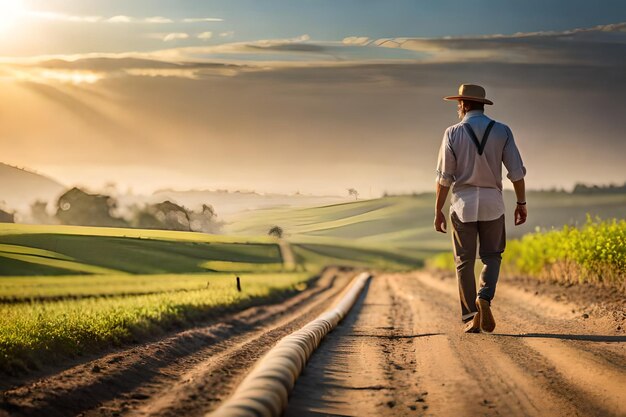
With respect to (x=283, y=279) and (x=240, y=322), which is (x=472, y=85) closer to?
(x=240, y=322)

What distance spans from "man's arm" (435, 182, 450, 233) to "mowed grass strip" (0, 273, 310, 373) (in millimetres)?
3991

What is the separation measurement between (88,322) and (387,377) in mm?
4669

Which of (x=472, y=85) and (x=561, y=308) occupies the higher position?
(x=472, y=85)

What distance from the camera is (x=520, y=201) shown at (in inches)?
349

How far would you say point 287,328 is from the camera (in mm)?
11477

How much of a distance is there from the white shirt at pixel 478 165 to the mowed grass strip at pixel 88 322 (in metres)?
4.29

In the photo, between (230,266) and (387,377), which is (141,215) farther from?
(387,377)

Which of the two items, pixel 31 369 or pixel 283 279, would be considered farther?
pixel 283 279

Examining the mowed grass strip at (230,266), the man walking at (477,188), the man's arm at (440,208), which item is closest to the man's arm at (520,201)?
the man walking at (477,188)

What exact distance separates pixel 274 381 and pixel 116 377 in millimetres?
2174

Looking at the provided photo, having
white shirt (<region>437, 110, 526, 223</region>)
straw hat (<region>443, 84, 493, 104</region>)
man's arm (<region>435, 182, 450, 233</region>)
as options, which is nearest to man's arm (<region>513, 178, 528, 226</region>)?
white shirt (<region>437, 110, 526, 223</region>)

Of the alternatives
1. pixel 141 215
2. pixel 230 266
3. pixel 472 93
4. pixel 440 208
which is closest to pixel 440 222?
pixel 440 208

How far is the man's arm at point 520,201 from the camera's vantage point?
878 centimetres

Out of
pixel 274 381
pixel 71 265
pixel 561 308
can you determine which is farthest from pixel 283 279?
pixel 274 381
